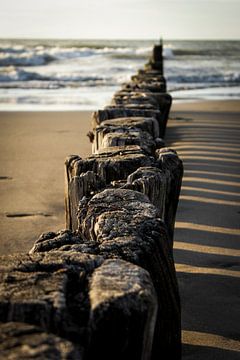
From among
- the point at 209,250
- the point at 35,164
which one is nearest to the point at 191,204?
the point at 209,250

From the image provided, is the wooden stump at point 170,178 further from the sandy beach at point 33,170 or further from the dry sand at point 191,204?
the sandy beach at point 33,170

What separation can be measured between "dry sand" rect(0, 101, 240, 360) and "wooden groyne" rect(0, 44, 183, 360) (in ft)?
1.81

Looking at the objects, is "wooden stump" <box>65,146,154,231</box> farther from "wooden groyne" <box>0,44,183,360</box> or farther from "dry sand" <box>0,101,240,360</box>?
"dry sand" <box>0,101,240,360</box>

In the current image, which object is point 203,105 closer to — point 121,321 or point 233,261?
point 233,261

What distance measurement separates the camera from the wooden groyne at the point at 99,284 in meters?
1.39

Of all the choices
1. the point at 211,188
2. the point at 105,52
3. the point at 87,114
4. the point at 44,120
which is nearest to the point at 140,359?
the point at 211,188

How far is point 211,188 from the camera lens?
555 cm

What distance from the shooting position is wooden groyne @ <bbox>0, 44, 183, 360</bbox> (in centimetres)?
139

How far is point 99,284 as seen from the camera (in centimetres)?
→ 152

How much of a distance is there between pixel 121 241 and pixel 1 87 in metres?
18.2

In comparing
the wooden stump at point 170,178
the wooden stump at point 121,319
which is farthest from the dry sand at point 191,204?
the wooden stump at point 121,319

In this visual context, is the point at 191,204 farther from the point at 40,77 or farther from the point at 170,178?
the point at 40,77

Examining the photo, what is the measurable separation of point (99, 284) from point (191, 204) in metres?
3.56

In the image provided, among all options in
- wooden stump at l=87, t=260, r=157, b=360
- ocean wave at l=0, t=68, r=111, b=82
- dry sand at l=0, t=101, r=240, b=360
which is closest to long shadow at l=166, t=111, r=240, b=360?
dry sand at l=0, t=101, r=240, b=360
